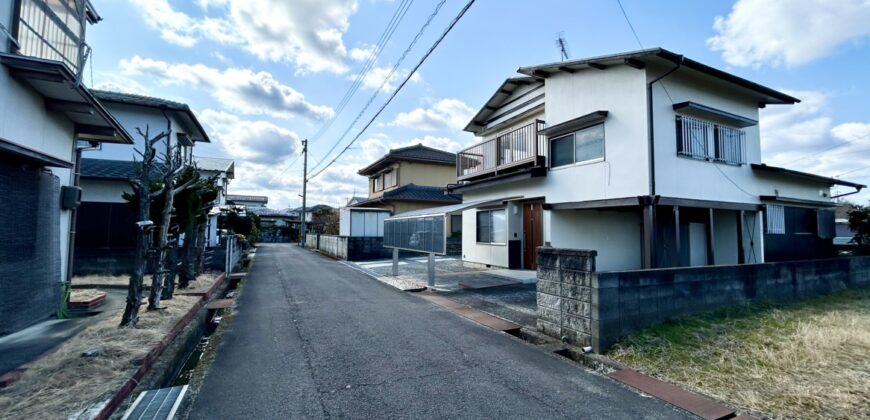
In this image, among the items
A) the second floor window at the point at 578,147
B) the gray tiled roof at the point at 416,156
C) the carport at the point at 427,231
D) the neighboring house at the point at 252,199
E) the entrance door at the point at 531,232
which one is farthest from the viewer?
the neighboring house at the point at 252,199

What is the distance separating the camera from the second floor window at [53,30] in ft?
17.6

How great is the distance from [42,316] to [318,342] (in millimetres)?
4482

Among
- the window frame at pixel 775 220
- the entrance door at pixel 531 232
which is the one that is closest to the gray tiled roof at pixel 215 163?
the entrance door at pixel 531 232

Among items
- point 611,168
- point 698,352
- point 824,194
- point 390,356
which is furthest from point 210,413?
point 824,194

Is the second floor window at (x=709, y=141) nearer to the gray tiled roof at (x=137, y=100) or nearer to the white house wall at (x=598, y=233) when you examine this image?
the white house wall at (x=598, y=233)

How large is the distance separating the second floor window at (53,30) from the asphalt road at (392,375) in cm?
520

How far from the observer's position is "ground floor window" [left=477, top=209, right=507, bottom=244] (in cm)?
1186

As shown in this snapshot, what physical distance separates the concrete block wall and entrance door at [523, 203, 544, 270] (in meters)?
5.85

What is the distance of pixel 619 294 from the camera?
487cm

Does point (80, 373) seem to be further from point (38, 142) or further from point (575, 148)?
point (575, 148)

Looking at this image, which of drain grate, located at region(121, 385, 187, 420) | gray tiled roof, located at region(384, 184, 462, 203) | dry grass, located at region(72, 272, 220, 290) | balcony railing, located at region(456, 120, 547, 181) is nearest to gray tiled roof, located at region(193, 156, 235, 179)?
gray tiled roof, located at region(384, 184, 462, 203)

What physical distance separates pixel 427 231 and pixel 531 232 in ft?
11.6

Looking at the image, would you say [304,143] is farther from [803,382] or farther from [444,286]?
[803,382]

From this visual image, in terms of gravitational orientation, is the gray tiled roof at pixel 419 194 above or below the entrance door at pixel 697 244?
above
